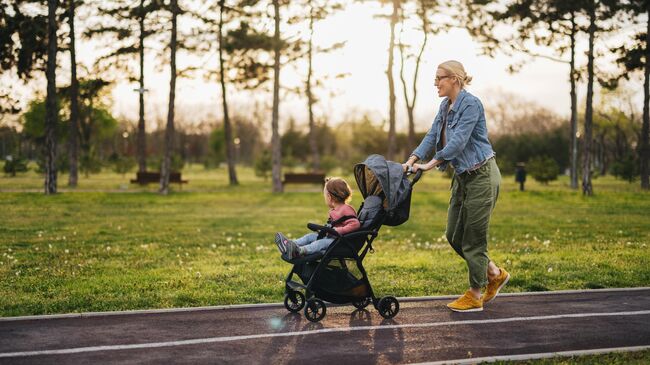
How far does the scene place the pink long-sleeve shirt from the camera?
6.49 meters

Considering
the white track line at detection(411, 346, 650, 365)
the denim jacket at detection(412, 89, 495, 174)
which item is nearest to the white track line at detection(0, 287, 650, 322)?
the denim jacket at detection(412, 89, 495, 174)

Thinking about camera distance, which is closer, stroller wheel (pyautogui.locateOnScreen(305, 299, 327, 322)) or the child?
stroller wheel (pyautogui.locateOnScreen(305, 299, 327, 322))

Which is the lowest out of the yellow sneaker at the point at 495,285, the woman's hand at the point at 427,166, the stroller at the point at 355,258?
the yellow sneaker at the point at 495,285

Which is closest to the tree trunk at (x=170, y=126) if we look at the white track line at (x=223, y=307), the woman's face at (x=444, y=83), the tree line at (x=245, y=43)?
the tree line at (x=245, y=43)

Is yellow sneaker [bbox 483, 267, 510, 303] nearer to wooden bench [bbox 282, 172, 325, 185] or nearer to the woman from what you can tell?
the woman

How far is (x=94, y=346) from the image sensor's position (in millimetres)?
5453

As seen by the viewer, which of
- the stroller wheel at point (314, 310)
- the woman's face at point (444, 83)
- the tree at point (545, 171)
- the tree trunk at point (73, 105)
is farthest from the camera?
the tree at point (545, 171)

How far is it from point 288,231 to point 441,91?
923 cm

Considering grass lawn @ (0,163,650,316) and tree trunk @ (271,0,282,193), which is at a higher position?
tree trunk @ (271,0,282,193)

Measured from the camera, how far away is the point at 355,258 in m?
6.48

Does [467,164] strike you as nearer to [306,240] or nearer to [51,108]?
[306,240]

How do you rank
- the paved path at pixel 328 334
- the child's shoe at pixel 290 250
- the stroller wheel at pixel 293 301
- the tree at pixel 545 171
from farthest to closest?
the tree at pixel 545 171 < the stroller wheel at pixel 293 301 < the child's shoe at pixel 290 250 < the paved path at pixel 328 334

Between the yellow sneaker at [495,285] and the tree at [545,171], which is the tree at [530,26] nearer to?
the tree at [545,171]

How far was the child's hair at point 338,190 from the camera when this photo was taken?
6.58 meters
